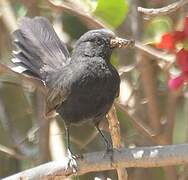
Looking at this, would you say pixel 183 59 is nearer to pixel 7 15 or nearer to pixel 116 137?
pixel 116 137

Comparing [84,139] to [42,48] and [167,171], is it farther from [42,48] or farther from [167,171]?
[42,48]

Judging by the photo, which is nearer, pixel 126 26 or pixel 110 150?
pixel 110 150

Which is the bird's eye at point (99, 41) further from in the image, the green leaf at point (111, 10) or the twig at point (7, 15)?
the twig at point (7, 15)

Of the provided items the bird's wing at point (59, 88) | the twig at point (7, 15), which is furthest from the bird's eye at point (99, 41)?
the twig at point (7, 15)

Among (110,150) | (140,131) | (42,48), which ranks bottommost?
(140,131)

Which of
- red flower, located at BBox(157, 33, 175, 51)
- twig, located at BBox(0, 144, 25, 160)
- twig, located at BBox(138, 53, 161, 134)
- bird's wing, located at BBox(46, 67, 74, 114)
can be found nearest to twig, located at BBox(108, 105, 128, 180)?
bird's wing, located at BBox(46, 67, 74, 114)

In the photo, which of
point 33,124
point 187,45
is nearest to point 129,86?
point 33,124

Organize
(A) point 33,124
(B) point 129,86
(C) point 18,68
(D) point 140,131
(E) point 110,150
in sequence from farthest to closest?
1. (A) point 33,124
2. (B) point 129,86
3. (D) point 140,131
4. (C) point 18,68
5. (E) point 110,150
